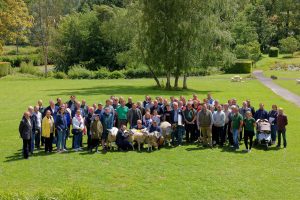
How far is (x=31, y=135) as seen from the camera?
53.3 ft

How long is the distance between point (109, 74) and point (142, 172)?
47252 millimetres

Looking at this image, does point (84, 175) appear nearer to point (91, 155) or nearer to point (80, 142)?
point (91, 155)

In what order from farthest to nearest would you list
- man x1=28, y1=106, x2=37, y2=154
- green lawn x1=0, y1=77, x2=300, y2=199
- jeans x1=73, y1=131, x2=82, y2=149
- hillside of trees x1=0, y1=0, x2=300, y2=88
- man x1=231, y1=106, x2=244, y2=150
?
hillside of trees x1=0, y1=0, x2=300, y2=88 < jeans x1=73, y1=131, x2=82, y2=149 < man x1=231, y1=106, x2=244, y2=150 < man x1=28, y1=106, x2=37, y2=154 < green lawn x1=0, y1=77, x2=300, y2=199

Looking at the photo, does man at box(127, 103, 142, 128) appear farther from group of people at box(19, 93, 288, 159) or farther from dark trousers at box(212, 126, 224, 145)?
dark trousers at box(212, 126, 224, 145)

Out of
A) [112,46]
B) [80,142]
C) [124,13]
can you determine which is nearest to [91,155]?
[80,142]

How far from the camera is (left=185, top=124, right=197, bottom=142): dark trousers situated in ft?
59.0

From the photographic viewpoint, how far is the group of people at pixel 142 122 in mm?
16531

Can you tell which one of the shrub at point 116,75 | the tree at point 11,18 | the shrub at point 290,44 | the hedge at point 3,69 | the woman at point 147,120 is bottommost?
the woman at point 147,120

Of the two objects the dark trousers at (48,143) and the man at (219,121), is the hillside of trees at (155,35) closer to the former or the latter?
the man at (219,121)

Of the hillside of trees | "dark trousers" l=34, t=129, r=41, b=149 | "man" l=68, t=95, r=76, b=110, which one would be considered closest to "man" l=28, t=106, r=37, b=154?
"dark trousers" l=34, t=129, r=41, b=149

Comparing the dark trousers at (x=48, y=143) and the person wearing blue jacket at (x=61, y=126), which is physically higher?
the person wearing blue jacket at (x=61, y=126)

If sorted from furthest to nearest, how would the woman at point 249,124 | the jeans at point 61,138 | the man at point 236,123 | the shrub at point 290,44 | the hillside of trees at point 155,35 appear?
the shrub at point 290,44 < the hillside of trees at point 155,35 < the man at point 236,123 < the jeans at point 61,138 < the woman at point 249,124

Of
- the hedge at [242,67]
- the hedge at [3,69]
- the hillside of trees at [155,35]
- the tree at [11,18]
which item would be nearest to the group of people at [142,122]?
the hillside of trees at [155,35]

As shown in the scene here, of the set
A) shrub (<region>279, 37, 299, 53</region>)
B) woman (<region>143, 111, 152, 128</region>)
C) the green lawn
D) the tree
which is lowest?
the green lawn
